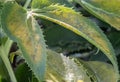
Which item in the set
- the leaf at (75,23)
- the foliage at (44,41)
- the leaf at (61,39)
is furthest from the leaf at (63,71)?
the leaf at (61,39)

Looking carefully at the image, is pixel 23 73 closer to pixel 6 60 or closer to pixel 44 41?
pixel 6 60

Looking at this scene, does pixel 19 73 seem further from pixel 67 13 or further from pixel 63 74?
pixel 67 13

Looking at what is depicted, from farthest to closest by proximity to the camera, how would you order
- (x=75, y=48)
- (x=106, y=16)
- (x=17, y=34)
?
(x=75, y=48) < (x=106, y=16) < (x=17, y=34)

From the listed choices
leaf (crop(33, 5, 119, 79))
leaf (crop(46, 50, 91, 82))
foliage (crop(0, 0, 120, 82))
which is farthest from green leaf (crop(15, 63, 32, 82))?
leaf (crop(33, 5, 119, 79))

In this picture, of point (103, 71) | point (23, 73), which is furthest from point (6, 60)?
point (103, 71)

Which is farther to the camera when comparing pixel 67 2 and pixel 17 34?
pixel 67 2

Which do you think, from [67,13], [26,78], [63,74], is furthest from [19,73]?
[67,13]

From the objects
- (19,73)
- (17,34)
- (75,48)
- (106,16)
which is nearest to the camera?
(17,34)
